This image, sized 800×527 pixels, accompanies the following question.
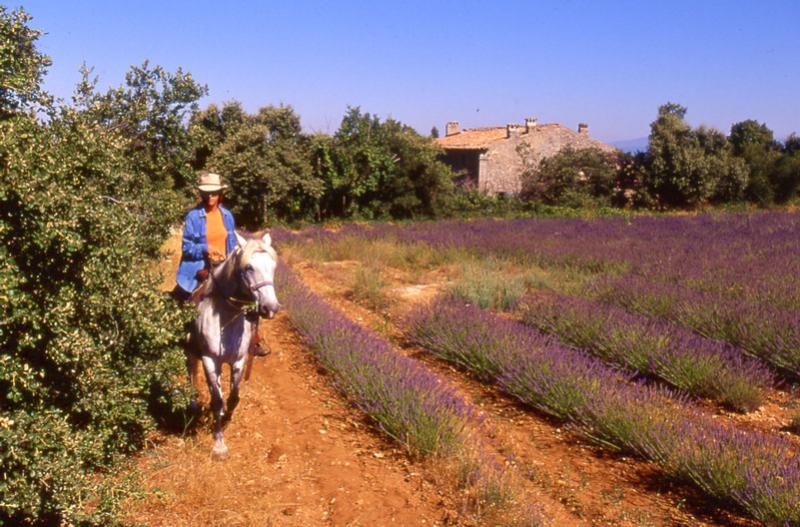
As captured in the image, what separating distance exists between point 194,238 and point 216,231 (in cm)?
23

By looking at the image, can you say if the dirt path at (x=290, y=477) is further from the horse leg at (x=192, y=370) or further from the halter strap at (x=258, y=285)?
the halter strap at (x=258, y=285)

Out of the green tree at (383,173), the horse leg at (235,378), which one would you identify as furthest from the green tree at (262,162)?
the horse leg at (235,378)

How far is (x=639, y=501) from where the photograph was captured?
480cm

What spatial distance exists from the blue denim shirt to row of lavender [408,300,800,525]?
3112 mm

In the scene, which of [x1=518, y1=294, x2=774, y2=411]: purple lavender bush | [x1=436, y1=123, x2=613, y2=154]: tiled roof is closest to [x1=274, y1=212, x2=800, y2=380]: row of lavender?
[x1=518, y1=294, x2=774, y2=411]: purple lavender bush

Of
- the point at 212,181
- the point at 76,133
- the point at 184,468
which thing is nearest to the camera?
the point at 76,133

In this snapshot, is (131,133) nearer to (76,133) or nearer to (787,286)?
(76,133)

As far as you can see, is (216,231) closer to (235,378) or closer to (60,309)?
(235,378)

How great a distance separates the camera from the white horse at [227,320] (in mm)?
5172

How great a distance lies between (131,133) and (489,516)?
4.94 metres

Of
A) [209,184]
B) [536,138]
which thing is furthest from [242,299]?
[536,138]

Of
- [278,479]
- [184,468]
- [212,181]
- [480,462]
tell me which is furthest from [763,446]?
[212,181]

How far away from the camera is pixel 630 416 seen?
544 centimetres

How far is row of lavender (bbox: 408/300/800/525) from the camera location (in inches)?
167
